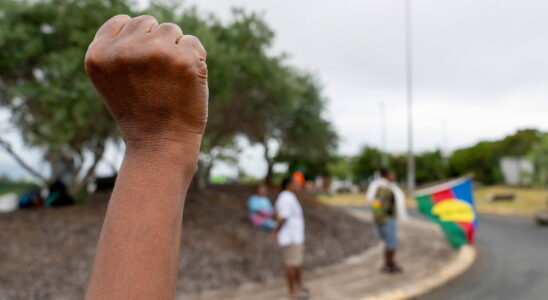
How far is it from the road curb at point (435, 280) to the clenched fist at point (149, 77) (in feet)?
17.3

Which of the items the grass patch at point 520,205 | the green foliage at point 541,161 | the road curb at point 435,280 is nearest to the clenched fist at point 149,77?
the road curb at point 435,280

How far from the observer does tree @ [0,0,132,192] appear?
316 inches

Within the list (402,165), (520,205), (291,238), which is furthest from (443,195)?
(402,165)

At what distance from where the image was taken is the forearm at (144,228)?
1138 millimetres

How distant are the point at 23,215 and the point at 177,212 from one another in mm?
8936

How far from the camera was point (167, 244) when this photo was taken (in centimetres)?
119

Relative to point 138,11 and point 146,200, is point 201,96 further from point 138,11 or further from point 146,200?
point 138,11

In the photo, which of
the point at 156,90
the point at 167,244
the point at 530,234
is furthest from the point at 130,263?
the point at 530,234

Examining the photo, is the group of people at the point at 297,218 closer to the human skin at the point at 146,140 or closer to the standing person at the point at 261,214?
the standing person at the point at 261,214

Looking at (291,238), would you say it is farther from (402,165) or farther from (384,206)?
(402,165)

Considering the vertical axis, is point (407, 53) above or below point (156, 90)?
above

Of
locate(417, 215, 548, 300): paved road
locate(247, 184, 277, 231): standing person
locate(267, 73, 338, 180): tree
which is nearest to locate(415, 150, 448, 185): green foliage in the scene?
locate(267, 73, 338, 180): tree

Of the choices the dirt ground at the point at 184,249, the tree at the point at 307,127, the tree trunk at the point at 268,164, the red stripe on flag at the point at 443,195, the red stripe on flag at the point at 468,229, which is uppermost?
the tree at the point at 307,127

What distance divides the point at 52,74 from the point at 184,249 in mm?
4337
